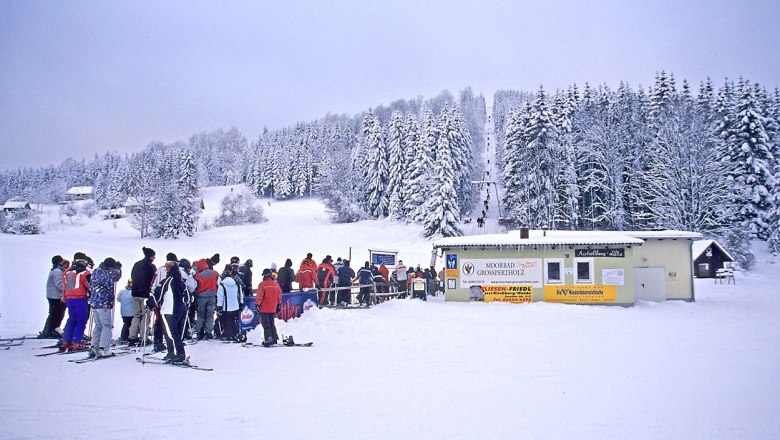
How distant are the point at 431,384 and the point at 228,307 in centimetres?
536

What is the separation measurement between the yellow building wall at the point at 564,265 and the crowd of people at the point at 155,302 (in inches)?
356

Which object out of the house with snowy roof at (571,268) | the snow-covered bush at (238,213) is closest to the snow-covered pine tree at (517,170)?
the house with snowy roof at (571,268)

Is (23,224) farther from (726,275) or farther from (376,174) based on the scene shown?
(726,275)

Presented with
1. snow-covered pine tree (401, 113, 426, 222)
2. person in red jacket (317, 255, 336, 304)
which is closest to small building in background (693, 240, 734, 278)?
snow-covered pine tree (401, 113, 426, 222)

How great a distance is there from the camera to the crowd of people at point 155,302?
28.8 feet

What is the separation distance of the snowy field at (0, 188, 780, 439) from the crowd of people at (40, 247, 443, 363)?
0.57 meters

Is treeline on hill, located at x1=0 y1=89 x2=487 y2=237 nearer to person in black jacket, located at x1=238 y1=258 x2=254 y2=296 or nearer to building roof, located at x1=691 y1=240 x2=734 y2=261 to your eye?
building roof, located at x1=691 y1=240 x2=734 y2=261

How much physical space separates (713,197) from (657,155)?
576 cm

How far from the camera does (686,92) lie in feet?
144

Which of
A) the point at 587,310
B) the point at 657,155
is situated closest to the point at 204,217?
the point at 657,155

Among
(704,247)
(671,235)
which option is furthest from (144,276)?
(704,247)

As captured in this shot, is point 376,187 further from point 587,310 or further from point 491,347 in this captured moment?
point 491,347

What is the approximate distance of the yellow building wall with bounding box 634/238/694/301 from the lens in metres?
20.5

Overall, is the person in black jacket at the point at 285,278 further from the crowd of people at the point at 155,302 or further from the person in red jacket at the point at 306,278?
the person in red jacket at the point at 306,278
